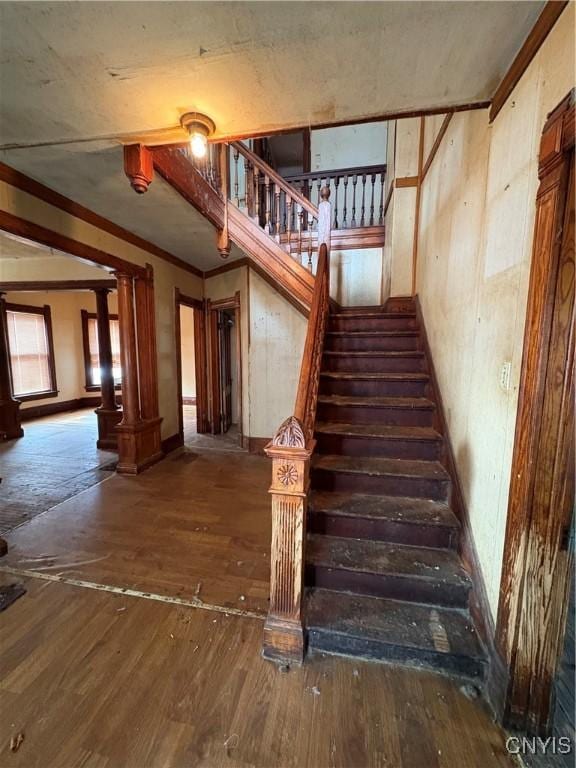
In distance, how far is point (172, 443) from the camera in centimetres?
440

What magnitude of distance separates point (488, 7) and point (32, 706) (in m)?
3.00

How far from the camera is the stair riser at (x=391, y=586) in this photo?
1.56 metres

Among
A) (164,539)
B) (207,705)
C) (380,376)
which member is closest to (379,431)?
(380,376)

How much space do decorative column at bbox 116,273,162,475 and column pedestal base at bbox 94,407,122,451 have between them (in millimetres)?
1010

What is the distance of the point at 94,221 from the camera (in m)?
2.99

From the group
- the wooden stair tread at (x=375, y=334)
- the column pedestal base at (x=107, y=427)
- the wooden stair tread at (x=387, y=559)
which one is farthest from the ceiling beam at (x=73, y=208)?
the wooden stair tread at (x=387, y=559)

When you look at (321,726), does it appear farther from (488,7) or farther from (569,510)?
(488,7)

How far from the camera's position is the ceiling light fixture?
1.57 meters

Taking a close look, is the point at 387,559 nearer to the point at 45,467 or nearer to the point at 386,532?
the point at 386,532

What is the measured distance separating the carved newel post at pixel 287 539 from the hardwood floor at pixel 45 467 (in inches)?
91.4

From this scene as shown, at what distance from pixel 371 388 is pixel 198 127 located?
2.01m

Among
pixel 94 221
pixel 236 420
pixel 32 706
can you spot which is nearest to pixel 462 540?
pixel 32 706

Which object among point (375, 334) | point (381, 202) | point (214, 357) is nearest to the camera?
point (375, 334)

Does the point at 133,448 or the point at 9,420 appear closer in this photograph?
the point at 133,448
